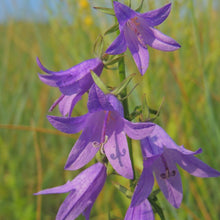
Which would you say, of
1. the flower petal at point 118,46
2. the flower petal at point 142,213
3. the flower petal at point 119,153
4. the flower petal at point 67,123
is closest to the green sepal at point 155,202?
the flower petal at point 142,213

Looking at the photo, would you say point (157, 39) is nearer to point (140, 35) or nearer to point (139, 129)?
point (140, 35)

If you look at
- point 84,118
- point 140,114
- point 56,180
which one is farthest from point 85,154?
point 56,180

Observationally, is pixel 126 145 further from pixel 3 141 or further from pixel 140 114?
pixel 3 141

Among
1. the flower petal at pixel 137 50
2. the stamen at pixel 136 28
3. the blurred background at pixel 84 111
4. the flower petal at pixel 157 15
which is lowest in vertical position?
the blurred background at pixel 84 111

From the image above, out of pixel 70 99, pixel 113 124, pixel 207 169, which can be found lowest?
pixel 207 169

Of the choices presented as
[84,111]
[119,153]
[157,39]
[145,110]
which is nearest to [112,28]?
[157,39]

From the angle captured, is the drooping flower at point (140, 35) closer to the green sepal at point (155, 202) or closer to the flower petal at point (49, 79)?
the flower petal at point (49, 79)

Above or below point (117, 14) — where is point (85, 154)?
below
